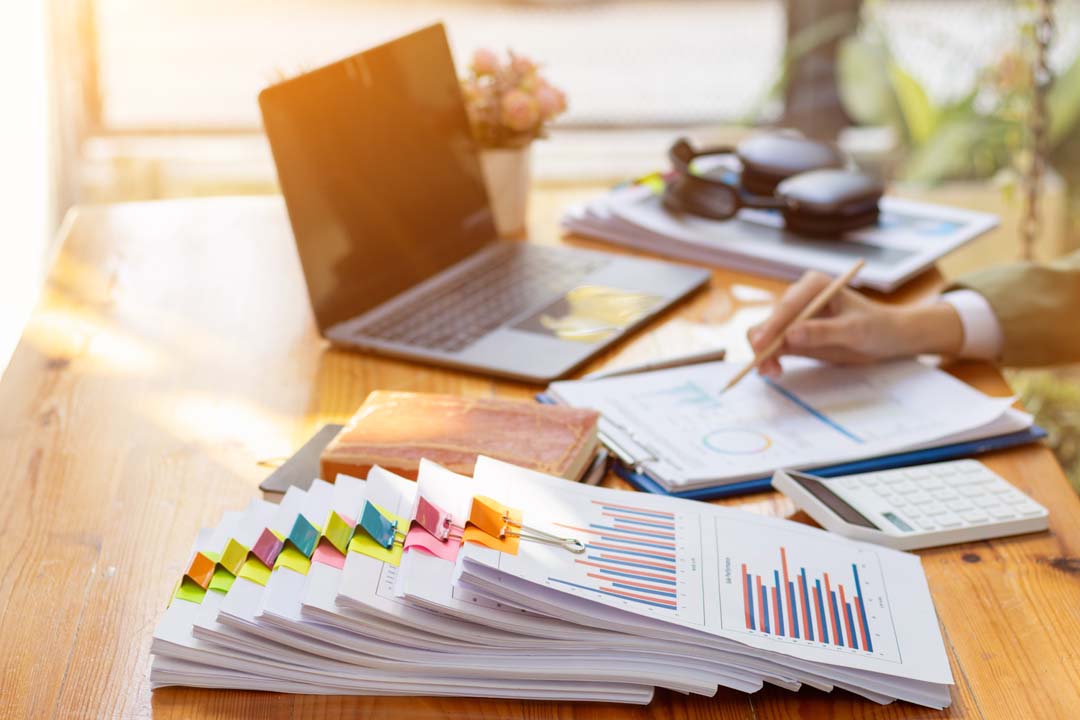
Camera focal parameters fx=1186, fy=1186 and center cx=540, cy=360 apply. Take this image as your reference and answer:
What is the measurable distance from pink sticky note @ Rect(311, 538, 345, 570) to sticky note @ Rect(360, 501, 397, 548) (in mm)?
22

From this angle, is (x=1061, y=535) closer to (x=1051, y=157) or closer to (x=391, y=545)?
(x=391, y=545)

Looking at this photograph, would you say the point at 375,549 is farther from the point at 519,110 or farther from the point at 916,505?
the point at 519,110

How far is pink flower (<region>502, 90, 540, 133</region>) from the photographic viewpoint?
1453 mm

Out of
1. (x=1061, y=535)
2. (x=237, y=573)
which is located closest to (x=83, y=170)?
(x=237, y=573)

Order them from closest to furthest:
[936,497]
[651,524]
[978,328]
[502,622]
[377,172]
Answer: [502,622] → [651,524] → [936,497] → [978,328] → [377,172]

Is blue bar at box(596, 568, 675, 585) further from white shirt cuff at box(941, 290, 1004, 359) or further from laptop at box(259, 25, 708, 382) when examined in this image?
white shirt cuff at box(941, 290, 1004, 359)

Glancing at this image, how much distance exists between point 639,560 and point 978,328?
593 mm

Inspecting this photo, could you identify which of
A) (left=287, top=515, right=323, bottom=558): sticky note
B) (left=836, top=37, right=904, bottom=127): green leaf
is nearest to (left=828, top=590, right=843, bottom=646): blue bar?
(left=287, top=515, right=323, bottom=558): sticky note

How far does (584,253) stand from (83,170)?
1.60 meters

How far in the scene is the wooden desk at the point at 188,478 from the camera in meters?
0.69

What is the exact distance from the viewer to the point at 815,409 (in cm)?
104

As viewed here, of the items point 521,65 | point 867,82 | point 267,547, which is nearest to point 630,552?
point 267,547

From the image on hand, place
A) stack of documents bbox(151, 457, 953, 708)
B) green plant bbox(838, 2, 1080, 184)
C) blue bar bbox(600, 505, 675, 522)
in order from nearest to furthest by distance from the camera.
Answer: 1. stack of documents bbox(151, 457, 953, 708)
2. blue bar bbox(600, 505, 675, 522)
3. green plant bbox(838, 2, 1080, 184)

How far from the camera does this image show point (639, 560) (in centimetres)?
74
